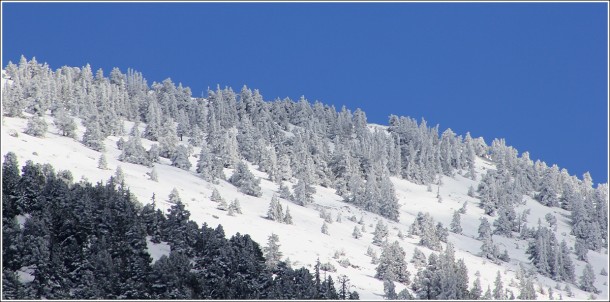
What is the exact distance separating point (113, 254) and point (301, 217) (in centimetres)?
3997

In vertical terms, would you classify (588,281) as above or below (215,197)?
below

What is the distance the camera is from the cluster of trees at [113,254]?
49562 mm

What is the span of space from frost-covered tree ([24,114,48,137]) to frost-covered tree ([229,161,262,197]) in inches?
1010

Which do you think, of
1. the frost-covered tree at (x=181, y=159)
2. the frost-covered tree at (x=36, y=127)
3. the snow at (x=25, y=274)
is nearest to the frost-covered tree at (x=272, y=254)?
the snow at (x=25, y=274)

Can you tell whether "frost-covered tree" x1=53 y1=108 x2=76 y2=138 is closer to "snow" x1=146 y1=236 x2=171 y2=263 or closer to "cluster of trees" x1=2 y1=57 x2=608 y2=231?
"cluster of trees" x1=2 y1=57 x2=608 y2=231

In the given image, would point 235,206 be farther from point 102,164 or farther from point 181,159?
point 181,159

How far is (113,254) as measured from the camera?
55.1 meters

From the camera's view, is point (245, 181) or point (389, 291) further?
point (245, 181)

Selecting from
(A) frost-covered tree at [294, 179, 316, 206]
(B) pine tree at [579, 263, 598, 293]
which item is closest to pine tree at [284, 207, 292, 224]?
(A) frost-covered tree at [294, 179, 316, 206]

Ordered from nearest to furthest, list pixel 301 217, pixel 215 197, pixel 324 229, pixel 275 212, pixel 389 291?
pixel 389 291 < pixel 324 229 < pixel 275 212 < pixel 215 197 < pixel 301 217

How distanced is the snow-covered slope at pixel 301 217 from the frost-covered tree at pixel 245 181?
4.04ft

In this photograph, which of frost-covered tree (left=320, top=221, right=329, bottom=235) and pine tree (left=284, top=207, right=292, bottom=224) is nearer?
frost-covered tree (left=320, top=221, right=329, bottom=235)

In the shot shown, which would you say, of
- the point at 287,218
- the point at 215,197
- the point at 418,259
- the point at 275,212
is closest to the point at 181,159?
the point at 215,197

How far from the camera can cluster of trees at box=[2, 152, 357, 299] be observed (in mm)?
49562
